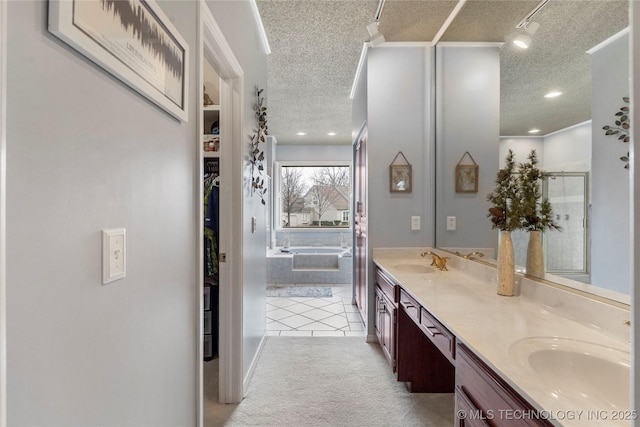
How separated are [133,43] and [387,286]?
210 centimetres

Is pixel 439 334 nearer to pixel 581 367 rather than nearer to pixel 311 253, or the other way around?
pixel 581 367

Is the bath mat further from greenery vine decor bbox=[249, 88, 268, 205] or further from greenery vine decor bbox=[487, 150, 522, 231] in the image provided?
greenery vine decor bbox=[487, 150, 522, 231]

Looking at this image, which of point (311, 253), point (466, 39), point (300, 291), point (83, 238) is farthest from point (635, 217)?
point (311, 253)

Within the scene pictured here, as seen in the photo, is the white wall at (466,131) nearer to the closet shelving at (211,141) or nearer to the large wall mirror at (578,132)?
the large wall mirror at (578,132)

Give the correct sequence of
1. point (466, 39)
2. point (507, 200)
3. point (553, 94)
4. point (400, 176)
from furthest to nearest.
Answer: point (400, 176) < point (466, 39) < point (507, 200) < point (553, 94)

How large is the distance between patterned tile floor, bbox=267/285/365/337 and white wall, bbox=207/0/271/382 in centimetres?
61

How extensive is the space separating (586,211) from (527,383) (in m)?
0.87

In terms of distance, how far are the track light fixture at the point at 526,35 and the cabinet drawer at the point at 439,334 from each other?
1.62 m

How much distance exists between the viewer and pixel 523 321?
1.20m

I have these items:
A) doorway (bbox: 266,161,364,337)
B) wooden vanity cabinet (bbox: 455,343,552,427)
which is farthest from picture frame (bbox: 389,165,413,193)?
wooden vanity cabinet (bbox: 455,343,552,427)

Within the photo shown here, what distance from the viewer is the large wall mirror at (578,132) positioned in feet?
3.58

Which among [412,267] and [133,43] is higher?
[133,43]

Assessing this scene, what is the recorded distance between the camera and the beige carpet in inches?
70.3

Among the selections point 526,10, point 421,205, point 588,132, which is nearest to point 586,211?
point 588,132
